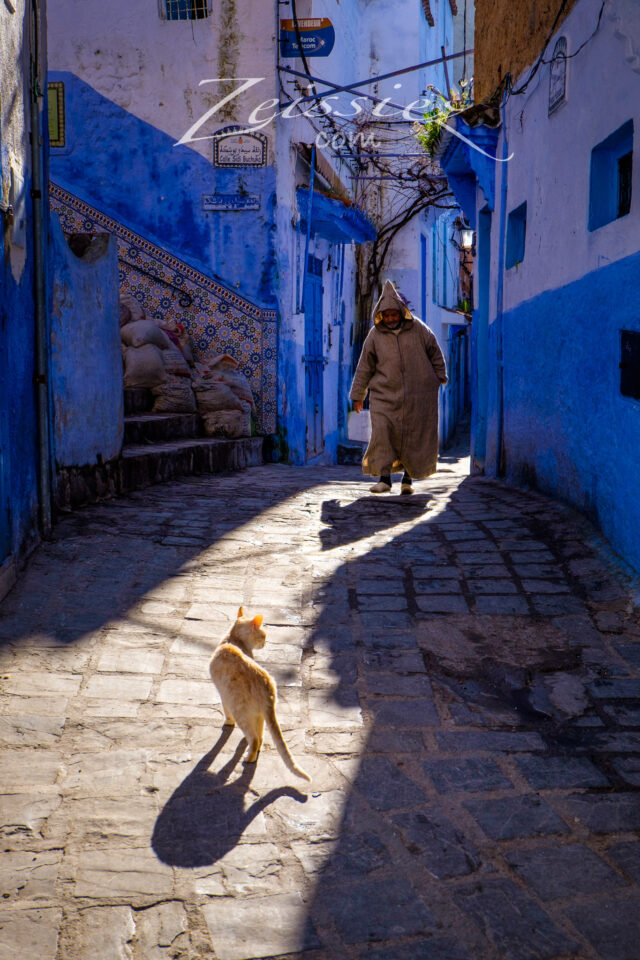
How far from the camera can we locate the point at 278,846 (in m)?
2.50

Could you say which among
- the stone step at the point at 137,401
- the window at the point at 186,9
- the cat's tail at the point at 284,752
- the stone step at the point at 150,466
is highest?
the window at the point at 186,9

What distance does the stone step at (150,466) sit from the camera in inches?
250

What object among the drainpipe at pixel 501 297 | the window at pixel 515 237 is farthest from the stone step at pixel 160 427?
the window at pixel 515 237

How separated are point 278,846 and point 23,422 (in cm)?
325

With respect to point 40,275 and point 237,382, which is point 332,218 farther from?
point 40,275

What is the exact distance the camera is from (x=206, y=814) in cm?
267

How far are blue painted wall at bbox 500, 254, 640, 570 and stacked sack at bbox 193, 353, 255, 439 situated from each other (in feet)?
11.4

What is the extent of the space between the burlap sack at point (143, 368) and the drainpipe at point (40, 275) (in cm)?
453

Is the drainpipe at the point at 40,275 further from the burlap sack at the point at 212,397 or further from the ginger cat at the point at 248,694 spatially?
the burlap sack at the point at 212,397

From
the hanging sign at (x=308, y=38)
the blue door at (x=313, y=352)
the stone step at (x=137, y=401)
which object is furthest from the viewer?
the blue door at (x=313, y=352)

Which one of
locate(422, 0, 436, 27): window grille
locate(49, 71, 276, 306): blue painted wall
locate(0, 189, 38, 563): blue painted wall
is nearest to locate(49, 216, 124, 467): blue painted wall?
locate(0, 189, 38, 563): blue painted wall

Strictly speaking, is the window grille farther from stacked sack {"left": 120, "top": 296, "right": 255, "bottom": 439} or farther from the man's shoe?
the man's shoe

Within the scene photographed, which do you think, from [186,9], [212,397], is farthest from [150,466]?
[186,9]

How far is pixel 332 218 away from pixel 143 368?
434 cm
